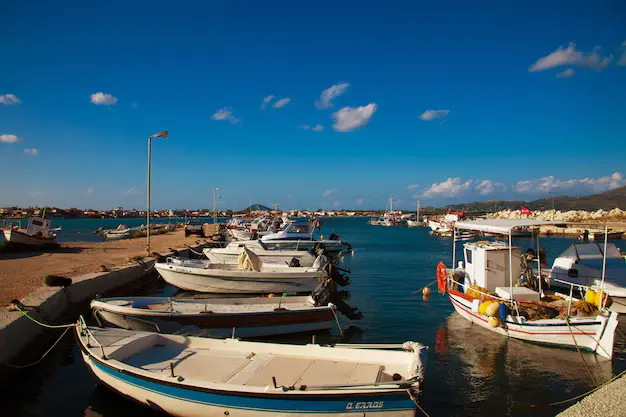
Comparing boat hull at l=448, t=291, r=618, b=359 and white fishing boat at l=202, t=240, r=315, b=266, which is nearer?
boat hull at l=448, t=291, r=618, b=359

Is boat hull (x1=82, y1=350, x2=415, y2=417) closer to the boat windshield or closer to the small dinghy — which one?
the small dinghy

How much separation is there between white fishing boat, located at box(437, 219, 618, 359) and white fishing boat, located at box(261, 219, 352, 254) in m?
10.7

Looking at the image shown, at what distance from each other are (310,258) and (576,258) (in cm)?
1222

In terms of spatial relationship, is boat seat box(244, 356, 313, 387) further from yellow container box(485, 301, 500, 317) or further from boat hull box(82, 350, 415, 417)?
yellow container box(485, 301, 500, 317)

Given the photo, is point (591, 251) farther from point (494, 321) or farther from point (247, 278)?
point (247, 278)

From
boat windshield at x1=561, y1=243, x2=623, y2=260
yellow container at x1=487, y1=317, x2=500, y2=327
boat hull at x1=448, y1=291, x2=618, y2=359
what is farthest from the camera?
boat windshield at x1=561, y1=243, x2=623, y2=260

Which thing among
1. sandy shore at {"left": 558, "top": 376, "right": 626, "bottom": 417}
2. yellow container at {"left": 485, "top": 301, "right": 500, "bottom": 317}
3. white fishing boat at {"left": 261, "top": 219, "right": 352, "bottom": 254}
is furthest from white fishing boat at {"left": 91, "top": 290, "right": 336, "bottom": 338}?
white fishing boat at {"left": 261, "top": 219, "right": 352, "bottom": 254}

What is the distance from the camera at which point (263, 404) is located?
20.2 ft

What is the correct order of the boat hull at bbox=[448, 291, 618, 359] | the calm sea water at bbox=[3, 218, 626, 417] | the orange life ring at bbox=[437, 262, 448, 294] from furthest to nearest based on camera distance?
the orange life ring at bbox=[437, 262, 448, 294], the boat hull at bbox=[448, 291, 618, 359], the calm sea water at bbox=[3, 218, 626, 417]

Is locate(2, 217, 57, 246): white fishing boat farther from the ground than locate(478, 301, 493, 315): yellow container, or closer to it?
farther from the ground

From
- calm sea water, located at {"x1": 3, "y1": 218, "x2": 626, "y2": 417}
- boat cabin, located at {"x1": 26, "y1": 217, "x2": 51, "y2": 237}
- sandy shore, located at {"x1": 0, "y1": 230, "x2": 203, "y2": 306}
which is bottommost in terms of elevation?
calm sea water, located at {"x1": 3, "y1": 218, "x2": 626, "y2": 417}

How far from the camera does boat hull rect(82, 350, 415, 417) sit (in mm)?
6047

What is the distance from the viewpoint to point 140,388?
6992 millimetres

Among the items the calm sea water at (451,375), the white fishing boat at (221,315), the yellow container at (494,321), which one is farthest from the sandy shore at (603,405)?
the white fishing boat at (221,315)
